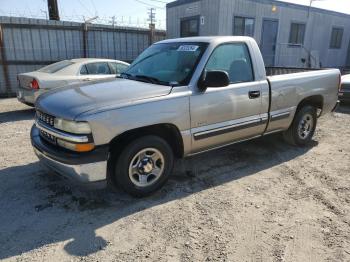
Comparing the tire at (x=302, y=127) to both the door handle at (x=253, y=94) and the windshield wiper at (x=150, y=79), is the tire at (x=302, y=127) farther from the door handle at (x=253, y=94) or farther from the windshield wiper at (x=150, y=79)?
the windshield wiper at (x=150, y=79)

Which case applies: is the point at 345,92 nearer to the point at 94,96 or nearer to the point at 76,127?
the point at 94,96

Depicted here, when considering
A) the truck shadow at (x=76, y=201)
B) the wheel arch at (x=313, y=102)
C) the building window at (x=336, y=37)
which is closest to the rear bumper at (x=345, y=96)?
the wheel arch at (x=313, y=102)

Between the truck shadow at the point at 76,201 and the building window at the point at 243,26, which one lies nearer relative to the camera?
the truck shadow at the point at 76,201

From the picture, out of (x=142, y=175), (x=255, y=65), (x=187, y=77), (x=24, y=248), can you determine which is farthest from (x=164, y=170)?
(x=255, y=65)

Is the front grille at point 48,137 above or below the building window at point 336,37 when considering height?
below

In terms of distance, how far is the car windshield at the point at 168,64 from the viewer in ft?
12.8

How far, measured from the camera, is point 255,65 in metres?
4.48

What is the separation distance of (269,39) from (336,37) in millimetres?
6463

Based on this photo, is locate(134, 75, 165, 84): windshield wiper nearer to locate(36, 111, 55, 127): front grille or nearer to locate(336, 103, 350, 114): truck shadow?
locate(36, 111, 55, 127): front grille

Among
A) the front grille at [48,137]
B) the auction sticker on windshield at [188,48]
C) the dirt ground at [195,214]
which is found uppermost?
the auction sticker on windshield at [188,48]

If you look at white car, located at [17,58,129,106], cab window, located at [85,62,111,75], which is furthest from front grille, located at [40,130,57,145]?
cab window, located at [85,62,111,75]

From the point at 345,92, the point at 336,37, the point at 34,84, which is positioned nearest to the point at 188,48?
the point at 34,84

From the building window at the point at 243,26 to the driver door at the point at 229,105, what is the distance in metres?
9.99

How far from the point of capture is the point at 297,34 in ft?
53.4
